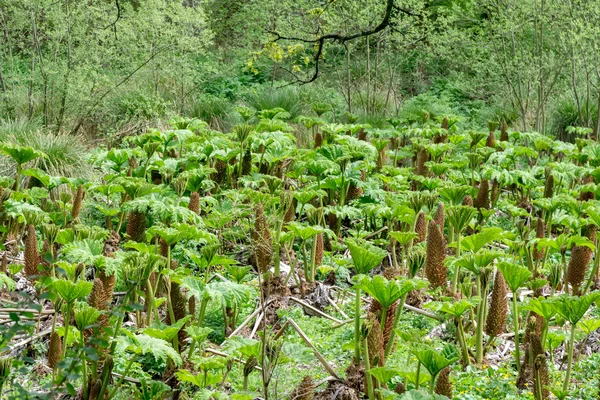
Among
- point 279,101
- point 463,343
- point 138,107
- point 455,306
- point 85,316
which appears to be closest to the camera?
point 85,316

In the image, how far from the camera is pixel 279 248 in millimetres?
5527

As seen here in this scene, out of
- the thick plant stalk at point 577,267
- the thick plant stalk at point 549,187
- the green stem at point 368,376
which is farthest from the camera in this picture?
the thick plant stalk at point 549,187

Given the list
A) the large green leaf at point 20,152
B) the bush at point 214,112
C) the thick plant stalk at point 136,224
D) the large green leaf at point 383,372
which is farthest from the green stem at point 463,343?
the bush at point 214,112

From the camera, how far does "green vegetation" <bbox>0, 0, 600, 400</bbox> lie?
389 cm

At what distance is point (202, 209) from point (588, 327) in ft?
11.8

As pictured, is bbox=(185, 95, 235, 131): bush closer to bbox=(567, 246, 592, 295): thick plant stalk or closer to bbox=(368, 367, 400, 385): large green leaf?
bbox=(567, 246, 592, 295): thick plant stalk

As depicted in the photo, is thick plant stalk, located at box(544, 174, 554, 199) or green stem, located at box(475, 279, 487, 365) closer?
green stem, located at box(475, 279, 487, 365)

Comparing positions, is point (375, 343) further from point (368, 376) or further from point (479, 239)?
point (479, 239)

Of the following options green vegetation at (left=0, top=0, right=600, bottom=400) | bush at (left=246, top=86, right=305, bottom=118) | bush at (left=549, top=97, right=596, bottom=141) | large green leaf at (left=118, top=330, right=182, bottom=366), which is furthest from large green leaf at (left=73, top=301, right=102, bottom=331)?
bush at (left=549, top=97, right=596, bottom=141)

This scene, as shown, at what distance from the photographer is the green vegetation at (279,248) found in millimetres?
3893

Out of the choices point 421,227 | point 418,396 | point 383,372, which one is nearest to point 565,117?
point 421,227

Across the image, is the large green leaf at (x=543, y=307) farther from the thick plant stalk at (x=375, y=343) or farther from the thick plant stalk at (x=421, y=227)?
the thick plant stalk at (x=421, y=227)

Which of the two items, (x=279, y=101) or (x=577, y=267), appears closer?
(x=577, y=267)

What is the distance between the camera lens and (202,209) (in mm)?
6801
